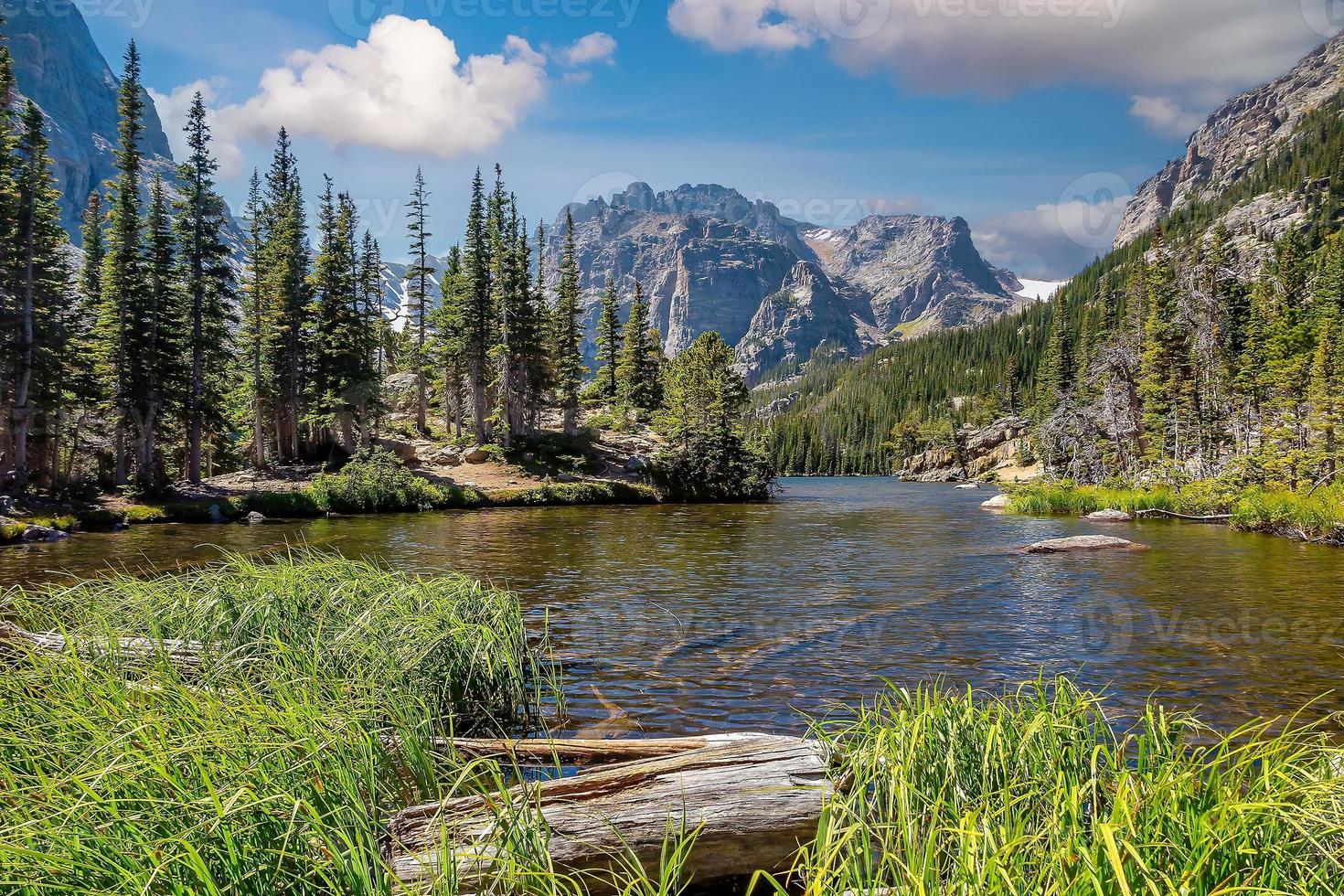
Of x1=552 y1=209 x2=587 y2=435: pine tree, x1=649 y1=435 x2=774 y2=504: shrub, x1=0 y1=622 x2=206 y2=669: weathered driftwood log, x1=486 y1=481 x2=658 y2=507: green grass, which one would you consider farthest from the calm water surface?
x1=552 y1=209 x2=587 y2=435: pine tree

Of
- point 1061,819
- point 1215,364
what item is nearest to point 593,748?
point 1061,819

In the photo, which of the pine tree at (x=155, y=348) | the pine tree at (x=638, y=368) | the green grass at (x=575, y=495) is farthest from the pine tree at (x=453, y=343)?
the pine tree at (x=155, y=348)

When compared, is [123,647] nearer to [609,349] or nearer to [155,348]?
[155,348]

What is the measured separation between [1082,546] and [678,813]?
24.3m

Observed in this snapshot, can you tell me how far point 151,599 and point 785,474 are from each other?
146 m

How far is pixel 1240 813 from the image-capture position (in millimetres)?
2896

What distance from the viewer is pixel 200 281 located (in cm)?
3831

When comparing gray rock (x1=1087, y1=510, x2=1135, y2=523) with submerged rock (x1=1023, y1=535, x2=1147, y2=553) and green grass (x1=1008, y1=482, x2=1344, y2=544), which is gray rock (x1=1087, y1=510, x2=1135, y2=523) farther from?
submerged rock (x1=1023, y1=535, x2=1147, y2=553)

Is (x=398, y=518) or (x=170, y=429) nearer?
(x=398, y=518)

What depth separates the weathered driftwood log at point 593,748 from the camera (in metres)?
5.32

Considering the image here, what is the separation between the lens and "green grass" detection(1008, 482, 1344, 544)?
2480 centimetres

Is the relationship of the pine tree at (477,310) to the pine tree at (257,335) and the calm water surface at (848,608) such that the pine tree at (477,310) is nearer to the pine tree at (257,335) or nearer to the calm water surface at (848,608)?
the pine tree at (257,335)

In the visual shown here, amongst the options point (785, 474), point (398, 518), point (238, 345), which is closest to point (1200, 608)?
point (398, 518)

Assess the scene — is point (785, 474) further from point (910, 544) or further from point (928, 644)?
point (928, 644)
